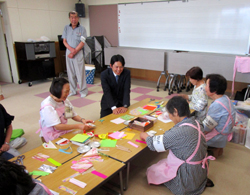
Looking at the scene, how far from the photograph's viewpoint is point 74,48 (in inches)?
188

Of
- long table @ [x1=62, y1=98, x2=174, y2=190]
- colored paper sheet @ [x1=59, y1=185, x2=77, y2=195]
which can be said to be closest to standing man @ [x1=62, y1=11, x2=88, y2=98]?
long table @ [x1=62, y1=98, x2=174, y2=190]

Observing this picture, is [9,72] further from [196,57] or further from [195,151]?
[195,151]

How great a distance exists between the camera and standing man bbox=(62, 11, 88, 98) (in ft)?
15.3

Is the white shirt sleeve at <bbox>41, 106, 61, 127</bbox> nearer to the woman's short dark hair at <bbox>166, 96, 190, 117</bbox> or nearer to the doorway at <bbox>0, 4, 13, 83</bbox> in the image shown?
the woman's short dark hair at <bbox>166, 96, 190, 117</bbox>

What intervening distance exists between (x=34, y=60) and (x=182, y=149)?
5.35 metres

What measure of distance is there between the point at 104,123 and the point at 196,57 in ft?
10.4

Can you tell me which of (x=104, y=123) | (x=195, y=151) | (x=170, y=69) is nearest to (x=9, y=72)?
(x=170, y=69)

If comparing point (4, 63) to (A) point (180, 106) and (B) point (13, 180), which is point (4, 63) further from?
(B) point (13, 180)

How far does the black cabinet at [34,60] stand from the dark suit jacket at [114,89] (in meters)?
3.73

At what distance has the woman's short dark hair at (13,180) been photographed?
829 millimetres

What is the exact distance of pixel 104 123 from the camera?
2275 millimetres

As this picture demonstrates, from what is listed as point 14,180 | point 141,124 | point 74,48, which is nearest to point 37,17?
point 74,48

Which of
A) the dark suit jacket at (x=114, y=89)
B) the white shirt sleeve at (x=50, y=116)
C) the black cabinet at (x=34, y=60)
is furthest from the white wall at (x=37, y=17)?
the white shirt sleeve at (x=50, y=116)

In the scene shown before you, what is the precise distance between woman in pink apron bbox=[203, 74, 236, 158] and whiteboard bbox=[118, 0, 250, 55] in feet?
9.53
